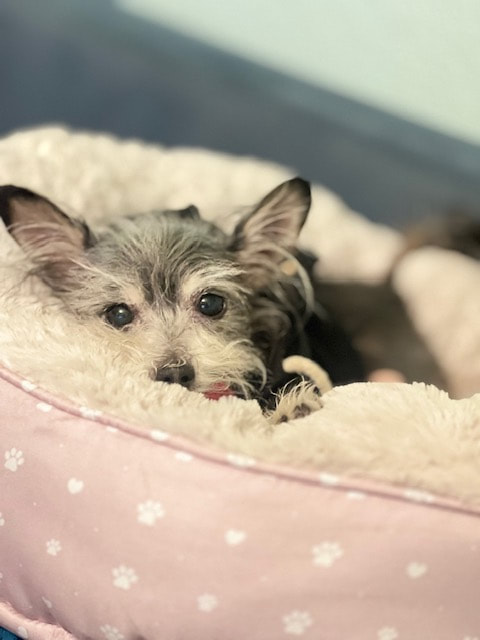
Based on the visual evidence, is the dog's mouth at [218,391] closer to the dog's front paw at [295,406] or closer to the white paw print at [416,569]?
the dog's front paw at [295,406]

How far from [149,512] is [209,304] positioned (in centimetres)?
45

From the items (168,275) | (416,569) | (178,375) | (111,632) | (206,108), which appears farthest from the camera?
(206,108)

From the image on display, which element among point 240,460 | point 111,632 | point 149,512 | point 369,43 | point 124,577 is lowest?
point 111,632

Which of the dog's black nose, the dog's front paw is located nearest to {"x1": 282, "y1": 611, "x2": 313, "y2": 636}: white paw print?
the dog's front paw

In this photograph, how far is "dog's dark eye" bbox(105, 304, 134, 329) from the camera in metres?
1.30

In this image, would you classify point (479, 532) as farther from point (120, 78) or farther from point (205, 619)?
point (120, 78)

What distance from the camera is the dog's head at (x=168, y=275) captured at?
1.25 metres

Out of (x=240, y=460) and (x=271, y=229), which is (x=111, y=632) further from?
(x=271, y=229)

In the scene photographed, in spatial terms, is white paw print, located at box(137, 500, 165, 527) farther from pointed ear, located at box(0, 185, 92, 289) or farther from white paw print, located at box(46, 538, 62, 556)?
pointed ear, located at box(0, 185, 92, 289)

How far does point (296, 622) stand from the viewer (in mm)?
949

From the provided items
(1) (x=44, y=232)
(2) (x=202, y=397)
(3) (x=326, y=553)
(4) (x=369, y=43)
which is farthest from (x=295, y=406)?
(4) (x=369, y=43)

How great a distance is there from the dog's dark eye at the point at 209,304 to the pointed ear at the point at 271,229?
0.37ft

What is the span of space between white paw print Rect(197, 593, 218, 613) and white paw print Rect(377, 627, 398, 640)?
21cm

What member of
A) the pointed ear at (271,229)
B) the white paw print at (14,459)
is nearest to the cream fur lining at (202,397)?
the white paw print at (14,459)
